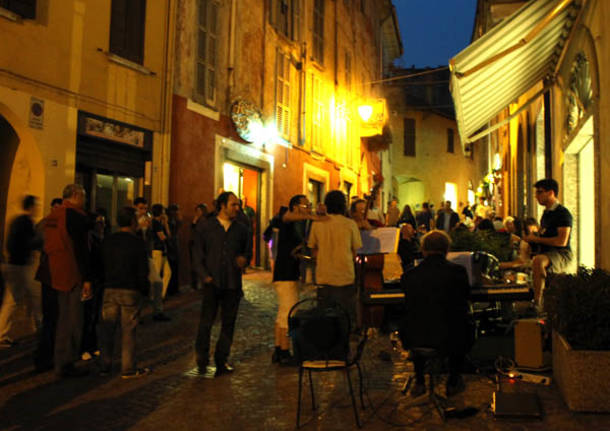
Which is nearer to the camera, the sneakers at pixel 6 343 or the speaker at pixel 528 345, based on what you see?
the speaker at pixel 528 345

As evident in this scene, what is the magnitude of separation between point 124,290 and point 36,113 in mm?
4833

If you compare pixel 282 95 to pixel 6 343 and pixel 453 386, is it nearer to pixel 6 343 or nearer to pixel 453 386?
pixel 6 343

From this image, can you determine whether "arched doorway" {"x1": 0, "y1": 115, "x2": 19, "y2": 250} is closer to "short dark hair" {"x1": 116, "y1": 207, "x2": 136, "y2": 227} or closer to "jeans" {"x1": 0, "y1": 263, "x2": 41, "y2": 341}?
"jeans" {"x1": 0, "y1": 263, "x2": 41, "y2": 341}

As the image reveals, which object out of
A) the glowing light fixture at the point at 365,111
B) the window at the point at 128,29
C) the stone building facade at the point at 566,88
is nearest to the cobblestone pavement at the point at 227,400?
the stone building facade at the point at 566,88

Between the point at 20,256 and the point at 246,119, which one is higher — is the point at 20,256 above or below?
below

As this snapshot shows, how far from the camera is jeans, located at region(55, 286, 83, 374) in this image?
5414 mm

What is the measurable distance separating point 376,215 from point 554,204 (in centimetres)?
381

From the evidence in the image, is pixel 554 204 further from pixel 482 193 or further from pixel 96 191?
pixel 482 193

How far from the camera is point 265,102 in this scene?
15297mm

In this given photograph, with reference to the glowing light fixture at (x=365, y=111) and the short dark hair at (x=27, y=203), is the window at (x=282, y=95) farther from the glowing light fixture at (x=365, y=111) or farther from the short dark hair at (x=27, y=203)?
the short dark hair at (x=27, y=203)

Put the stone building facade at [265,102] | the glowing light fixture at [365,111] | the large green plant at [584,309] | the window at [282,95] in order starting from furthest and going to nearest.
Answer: the glowing light fixture at [365,111]
the window at [282,95]
the stone building facade at [265,102]
the large green plant at [584,309]

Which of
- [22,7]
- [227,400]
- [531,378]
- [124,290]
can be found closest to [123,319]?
[124,290]

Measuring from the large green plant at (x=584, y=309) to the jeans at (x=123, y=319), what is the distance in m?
3.83

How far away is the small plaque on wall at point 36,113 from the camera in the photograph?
884 cm
